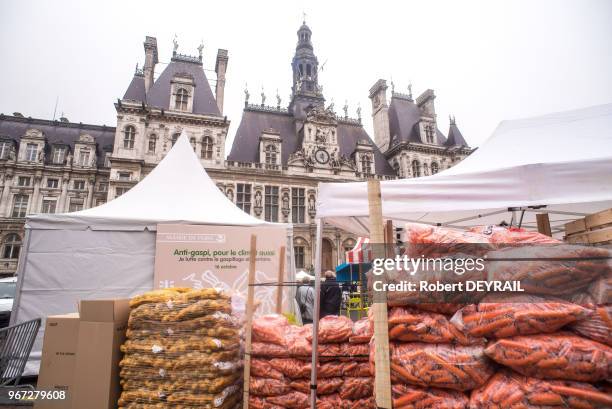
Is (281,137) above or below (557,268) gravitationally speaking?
above

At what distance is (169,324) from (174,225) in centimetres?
341

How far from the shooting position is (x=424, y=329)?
210 cm

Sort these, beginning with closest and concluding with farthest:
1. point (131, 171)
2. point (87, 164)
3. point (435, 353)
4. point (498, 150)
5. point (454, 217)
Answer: point (435, 353) < point (498, 150) < point (454, 217) < point (131, 171) < point (87, 164)

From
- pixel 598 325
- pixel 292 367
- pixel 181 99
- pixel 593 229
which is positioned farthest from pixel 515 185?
pixel 181 99

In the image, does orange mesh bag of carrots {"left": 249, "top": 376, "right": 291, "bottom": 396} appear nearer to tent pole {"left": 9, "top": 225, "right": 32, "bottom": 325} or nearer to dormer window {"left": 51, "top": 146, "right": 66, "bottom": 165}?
tent pole {"left": 9, "top": 225, "right": 32, "bottom": 325}

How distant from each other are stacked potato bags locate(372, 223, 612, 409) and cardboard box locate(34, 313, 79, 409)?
11.7 ft

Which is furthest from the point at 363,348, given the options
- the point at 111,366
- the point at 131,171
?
the point at 131,171

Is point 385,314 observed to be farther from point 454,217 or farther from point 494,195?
point 454,217

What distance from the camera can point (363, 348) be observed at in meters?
2.73

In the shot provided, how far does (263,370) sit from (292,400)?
362 mm

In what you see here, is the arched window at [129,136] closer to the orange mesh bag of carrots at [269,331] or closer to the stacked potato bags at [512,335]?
the orange mesh bag of carrots at [269,331]

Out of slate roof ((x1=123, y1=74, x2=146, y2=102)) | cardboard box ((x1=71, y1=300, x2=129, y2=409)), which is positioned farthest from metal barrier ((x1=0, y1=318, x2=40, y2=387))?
slate roof ((x1=123, y1=74, x2=146, y2=102))

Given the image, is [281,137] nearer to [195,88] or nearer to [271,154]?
[271,154]

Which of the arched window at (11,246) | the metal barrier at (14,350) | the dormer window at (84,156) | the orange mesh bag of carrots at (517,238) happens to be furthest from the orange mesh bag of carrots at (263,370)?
the dormer window at (84,156)
